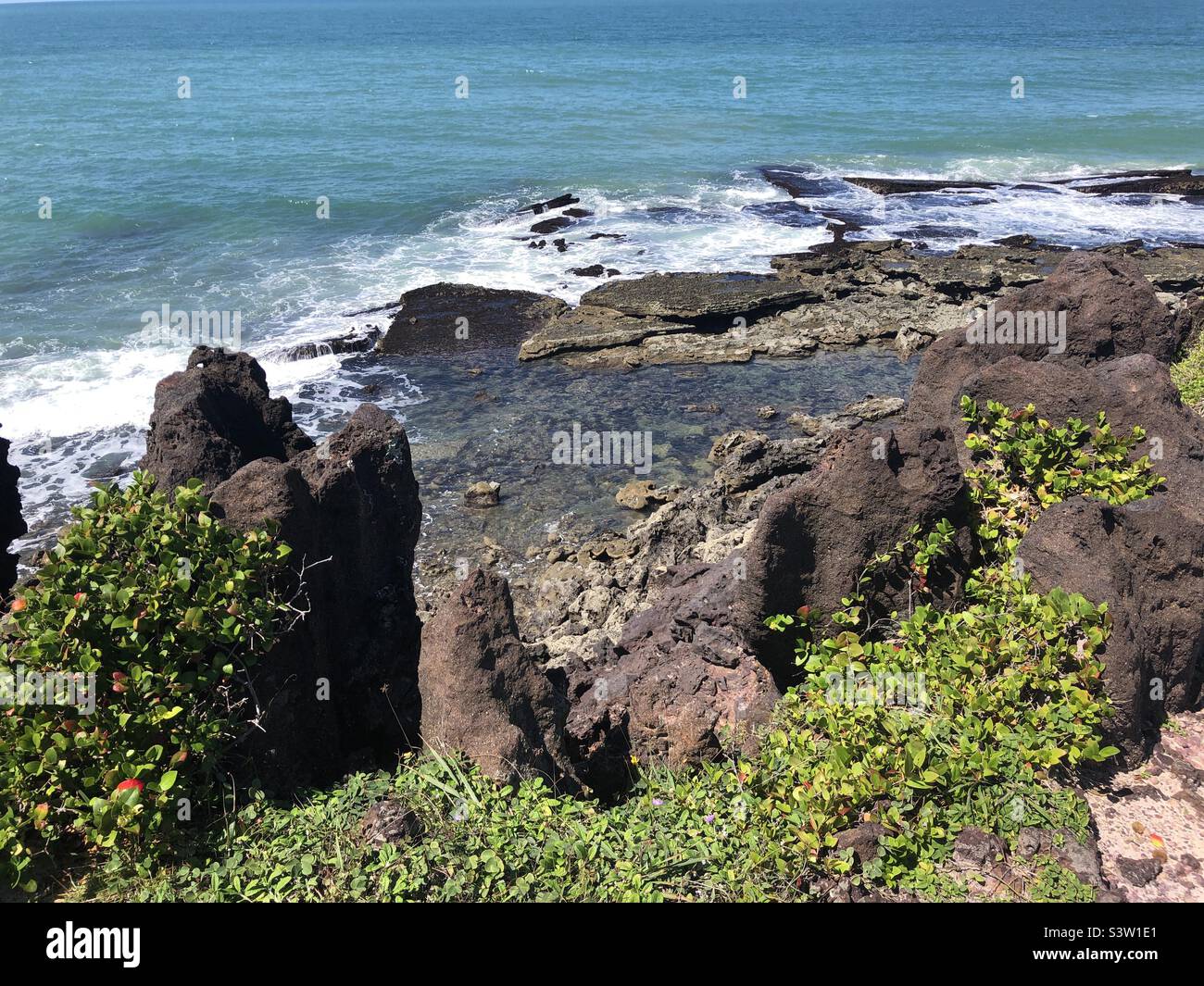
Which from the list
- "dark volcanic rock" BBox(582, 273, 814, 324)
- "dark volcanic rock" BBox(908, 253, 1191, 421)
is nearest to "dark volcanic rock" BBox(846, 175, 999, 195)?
"dark volcanic rock" BBox(582, 273, 814, 324)

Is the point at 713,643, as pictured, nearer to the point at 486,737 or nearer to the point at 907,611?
the point at 907,611

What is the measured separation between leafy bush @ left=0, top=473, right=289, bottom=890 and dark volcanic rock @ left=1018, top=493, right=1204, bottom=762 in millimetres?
5428

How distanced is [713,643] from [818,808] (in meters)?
2.61

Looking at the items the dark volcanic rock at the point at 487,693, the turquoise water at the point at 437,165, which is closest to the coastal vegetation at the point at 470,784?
the dark volcanic rock at the point at 487,693

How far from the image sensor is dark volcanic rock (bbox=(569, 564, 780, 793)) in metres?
7.61

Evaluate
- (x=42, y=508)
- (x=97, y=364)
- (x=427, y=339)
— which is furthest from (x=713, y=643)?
(x=97, y=364)

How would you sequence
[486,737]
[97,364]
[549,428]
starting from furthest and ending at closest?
[97,364]
[549,428]
[486,737]

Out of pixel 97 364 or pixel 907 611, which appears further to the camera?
pixel 97 364

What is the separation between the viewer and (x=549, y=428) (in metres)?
19.4

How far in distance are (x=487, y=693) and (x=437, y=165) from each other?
1655 inches

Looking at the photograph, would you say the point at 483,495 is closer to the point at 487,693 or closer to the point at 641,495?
the point at 641,495

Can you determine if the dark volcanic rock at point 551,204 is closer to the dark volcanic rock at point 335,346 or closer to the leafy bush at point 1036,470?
the dark volcanic rock at point 335,346

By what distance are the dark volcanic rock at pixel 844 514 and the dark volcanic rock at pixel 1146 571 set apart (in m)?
0.86

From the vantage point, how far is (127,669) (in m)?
5.64
